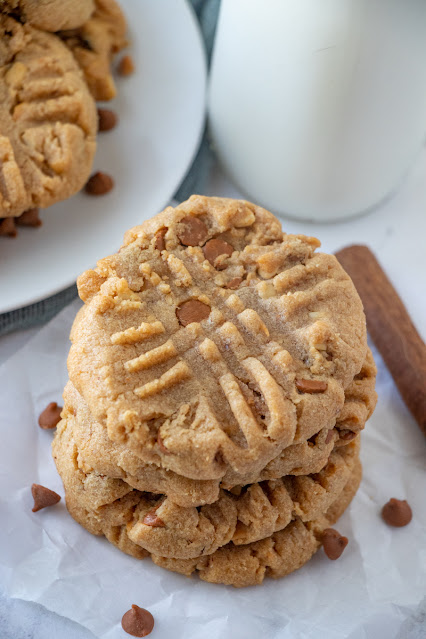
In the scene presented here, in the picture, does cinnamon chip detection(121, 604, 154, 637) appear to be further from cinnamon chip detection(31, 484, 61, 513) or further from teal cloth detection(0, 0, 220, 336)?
teal cloth detection(0, 0, 220, 336)

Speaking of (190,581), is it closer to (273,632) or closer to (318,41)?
(273,632)

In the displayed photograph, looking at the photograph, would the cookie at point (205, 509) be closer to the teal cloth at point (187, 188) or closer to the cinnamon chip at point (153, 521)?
the cinnamon chip at point (153, 521)

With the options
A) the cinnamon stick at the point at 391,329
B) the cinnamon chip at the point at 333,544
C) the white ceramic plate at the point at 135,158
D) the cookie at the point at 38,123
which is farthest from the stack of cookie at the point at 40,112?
the cinnamon chip at the point at 333,544

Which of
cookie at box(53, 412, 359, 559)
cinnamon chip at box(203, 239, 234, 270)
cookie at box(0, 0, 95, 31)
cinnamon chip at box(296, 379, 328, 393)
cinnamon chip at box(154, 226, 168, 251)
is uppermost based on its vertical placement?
cookie at box(0, 0, 95, 31)

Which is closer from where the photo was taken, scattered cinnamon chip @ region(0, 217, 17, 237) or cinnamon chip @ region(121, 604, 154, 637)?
cinnamon chip @ region(121, 604, 154, 637)

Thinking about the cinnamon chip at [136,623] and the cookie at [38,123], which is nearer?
the cinnamon chip at [136,623]

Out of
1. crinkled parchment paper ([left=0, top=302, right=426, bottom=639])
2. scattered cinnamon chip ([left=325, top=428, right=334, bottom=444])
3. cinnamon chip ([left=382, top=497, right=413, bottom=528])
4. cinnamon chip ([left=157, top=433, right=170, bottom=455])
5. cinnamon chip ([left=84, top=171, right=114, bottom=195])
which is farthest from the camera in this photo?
cinnamon chip ([left=84, top=171, right=114, bottom=195])

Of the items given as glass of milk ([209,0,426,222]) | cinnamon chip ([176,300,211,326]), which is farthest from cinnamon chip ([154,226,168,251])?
glass of milk ([209,0,426,222])
